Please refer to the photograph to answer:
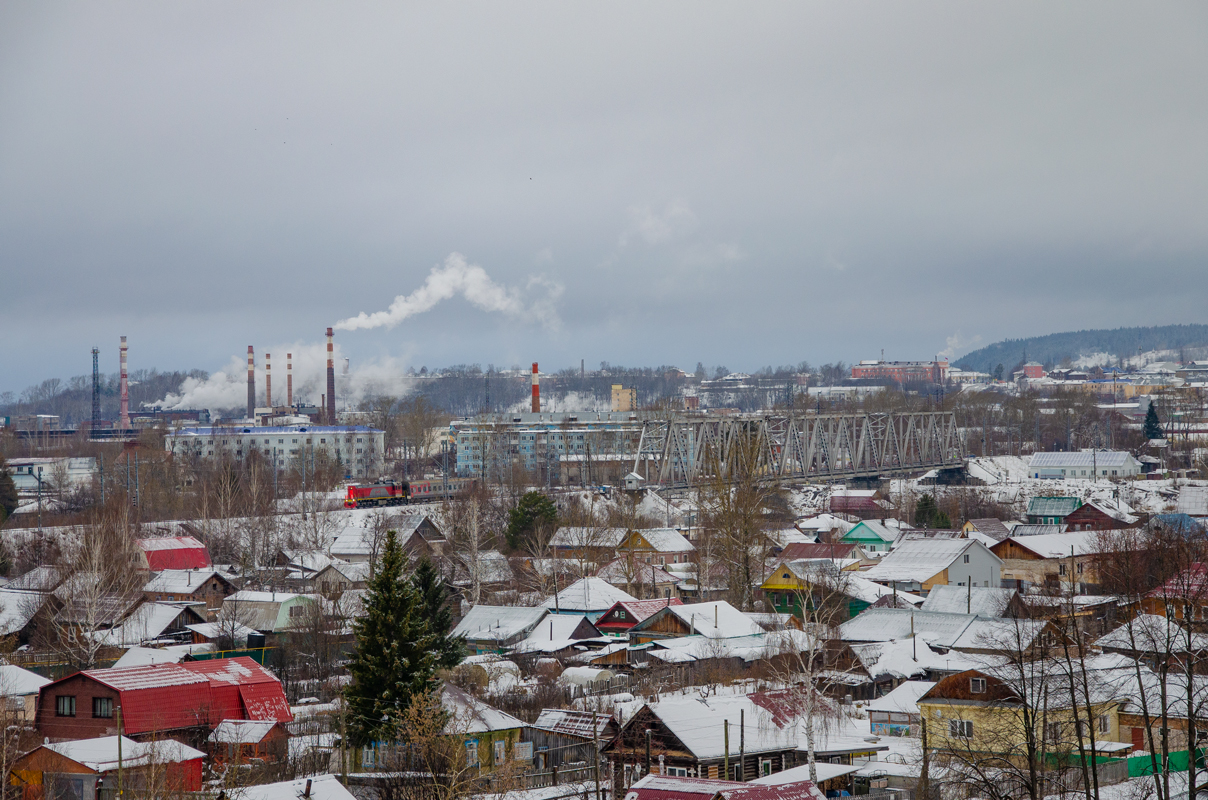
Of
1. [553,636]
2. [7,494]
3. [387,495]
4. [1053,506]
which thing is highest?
[7,494]

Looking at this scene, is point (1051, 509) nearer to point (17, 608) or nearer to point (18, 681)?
point (17, 608)

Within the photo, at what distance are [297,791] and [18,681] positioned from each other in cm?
1093

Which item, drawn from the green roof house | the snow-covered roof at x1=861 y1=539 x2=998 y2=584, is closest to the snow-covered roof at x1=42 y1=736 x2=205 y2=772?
the snow-covered roof at x1=861 y1=539 x2=998 y2=584

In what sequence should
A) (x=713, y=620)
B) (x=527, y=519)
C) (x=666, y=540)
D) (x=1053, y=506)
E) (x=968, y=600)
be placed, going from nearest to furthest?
(x=713, y=620), (x=968, y=600), (x=527, y=519), (x=666, y=540), (x=1053, y=506)

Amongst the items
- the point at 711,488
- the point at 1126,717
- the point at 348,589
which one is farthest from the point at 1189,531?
the point at 348,589

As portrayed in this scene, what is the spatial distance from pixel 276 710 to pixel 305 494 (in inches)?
1451

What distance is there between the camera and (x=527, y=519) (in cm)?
4500

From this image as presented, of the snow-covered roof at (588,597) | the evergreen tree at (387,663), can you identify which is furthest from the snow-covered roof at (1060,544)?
the evergreen tree at (387,663)

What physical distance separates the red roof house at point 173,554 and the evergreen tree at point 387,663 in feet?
79.7

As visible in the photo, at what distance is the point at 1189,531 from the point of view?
40.8 metres

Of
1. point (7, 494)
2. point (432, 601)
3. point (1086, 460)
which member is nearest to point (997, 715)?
point (432, 601)

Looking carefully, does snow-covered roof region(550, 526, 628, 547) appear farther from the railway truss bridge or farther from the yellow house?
the yellow house

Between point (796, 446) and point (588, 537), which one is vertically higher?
point (796, 446)

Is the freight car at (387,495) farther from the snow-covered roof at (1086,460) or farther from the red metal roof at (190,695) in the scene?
the red metal roof at (190,695)
